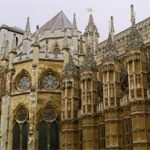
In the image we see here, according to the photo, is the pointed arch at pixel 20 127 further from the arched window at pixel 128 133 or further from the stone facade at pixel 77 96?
the arched window at pixel 128 133

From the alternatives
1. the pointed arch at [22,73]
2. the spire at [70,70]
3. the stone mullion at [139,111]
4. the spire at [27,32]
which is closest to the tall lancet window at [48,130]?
the spire at [70,70]

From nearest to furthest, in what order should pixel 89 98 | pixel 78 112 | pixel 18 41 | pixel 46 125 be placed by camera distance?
1. pixel 89 98
2. pixel 78 112
3. pixel 46 125
4. pixel 18 41

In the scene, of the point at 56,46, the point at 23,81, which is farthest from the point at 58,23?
the point at 23,81

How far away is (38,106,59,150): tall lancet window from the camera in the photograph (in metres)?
33.0

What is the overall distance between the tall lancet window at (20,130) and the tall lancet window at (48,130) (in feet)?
5.09

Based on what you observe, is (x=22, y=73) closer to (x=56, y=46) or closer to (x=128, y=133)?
(x=56, y=46)

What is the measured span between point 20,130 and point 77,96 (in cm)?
681

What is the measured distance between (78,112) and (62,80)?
3.65m

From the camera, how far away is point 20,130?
34.0m

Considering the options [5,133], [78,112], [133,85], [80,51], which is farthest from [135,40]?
[5,133]

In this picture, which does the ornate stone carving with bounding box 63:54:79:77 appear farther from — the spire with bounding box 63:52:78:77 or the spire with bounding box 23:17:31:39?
the spire with bounding box 23:17:31:39

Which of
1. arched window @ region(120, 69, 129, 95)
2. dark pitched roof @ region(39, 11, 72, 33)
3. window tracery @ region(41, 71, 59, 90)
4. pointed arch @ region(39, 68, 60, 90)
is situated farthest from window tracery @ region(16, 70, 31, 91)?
arched window @ region(120, 69, 129, 95)

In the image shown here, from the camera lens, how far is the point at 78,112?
31.5 metres

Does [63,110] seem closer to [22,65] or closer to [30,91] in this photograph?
[30,91]
